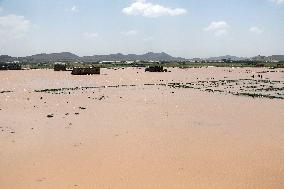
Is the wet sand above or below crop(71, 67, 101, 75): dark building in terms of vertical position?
below

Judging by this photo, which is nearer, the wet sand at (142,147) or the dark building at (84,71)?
the wet sand at (142,147)

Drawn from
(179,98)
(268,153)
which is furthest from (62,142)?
(179,98)

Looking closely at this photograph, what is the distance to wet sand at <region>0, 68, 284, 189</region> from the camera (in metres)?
8.06

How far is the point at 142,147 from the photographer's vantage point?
1079 cm

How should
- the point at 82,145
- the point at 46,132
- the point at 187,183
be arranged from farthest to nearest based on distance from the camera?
the point at 46,132 → the point at 82,145 → the point at 187,183

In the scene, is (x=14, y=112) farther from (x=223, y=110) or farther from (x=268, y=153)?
(x=268, y=153)

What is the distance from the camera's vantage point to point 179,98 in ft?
76.6

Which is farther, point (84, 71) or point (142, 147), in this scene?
point (84, 71)

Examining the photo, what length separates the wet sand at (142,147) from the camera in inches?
317

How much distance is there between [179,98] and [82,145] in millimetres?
13065

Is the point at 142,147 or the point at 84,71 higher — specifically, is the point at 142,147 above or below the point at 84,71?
below

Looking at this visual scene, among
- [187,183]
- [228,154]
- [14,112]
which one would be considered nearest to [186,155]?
[228,154]

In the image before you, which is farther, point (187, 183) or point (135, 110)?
point (135, 110)

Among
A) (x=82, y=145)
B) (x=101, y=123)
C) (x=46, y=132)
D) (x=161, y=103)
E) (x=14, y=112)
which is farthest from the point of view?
(x=161, y=103)
